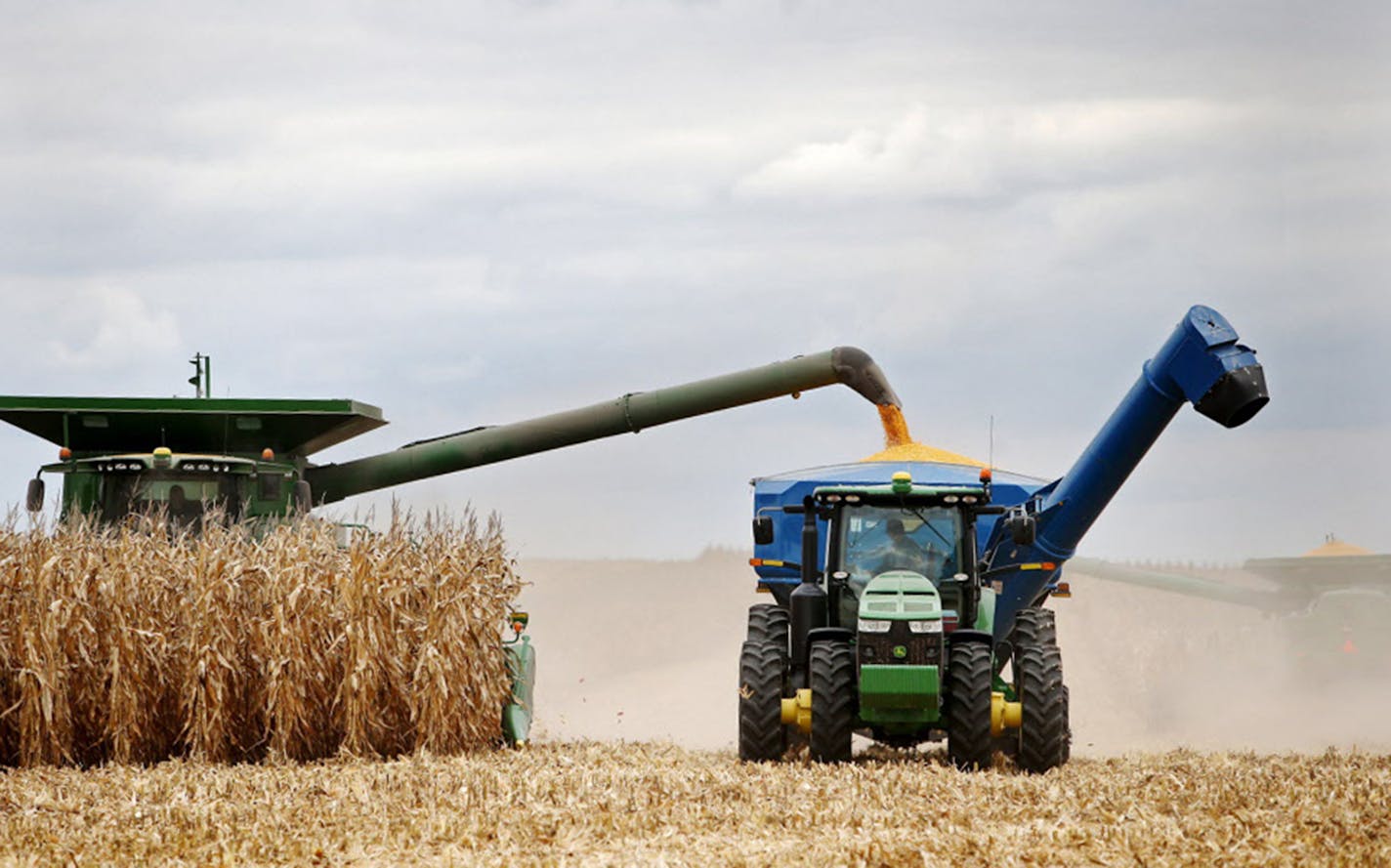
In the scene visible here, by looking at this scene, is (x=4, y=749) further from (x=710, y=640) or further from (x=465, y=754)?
(x=710, y=640)

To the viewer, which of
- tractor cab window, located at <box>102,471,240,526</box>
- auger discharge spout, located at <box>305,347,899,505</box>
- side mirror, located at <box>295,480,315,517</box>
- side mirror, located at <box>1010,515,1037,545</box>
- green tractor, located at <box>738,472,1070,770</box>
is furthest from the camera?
auger discharge spout, located at <box>305,347,899,505</box>

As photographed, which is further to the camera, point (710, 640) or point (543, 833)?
point (710, 640)

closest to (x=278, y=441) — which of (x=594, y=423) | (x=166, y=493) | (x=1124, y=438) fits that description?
(x=166, y=493)

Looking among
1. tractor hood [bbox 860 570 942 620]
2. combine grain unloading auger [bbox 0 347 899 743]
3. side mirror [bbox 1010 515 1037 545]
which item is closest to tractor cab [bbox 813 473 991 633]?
tractor hood [bbox 860 570 942 620]

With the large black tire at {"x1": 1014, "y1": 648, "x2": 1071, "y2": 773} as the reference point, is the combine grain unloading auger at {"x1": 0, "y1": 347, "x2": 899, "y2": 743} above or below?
above

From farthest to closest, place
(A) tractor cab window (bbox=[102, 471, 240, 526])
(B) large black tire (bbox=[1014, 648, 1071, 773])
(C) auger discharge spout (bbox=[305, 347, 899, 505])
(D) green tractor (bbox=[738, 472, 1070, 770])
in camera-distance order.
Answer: (C) auger discharge spout (bbox=[305, 347, 899, 505]) → (A) tractor cab window (bbox=[102, 471, 240, 526]) → (B) large black tire (bbox=[1014, 648, 1071, 773]) → (D) green tractor (bbox=[738, 472, 1070, 770])

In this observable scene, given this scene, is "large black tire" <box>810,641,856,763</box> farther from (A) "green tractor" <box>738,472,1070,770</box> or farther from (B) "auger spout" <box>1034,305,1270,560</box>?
(B) "auger spout" <box>1034,305,1270,560</box>

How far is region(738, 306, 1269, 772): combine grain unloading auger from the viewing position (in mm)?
12930

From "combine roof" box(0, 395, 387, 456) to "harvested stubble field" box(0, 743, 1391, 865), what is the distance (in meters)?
4.43

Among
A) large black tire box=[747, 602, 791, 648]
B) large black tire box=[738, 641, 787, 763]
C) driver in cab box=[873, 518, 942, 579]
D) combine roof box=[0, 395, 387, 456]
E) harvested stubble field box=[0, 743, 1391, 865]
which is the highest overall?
combine roof box=[0, 395, 387, 456]

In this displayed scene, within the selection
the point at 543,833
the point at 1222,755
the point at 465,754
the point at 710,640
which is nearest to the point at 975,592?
the point at 1222,755

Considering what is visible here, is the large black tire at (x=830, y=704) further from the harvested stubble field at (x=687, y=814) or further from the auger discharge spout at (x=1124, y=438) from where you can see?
the auger discharge spout at (x=1124, y=438)

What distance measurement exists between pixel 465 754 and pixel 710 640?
25935 mm

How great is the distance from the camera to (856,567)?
13969 mm
